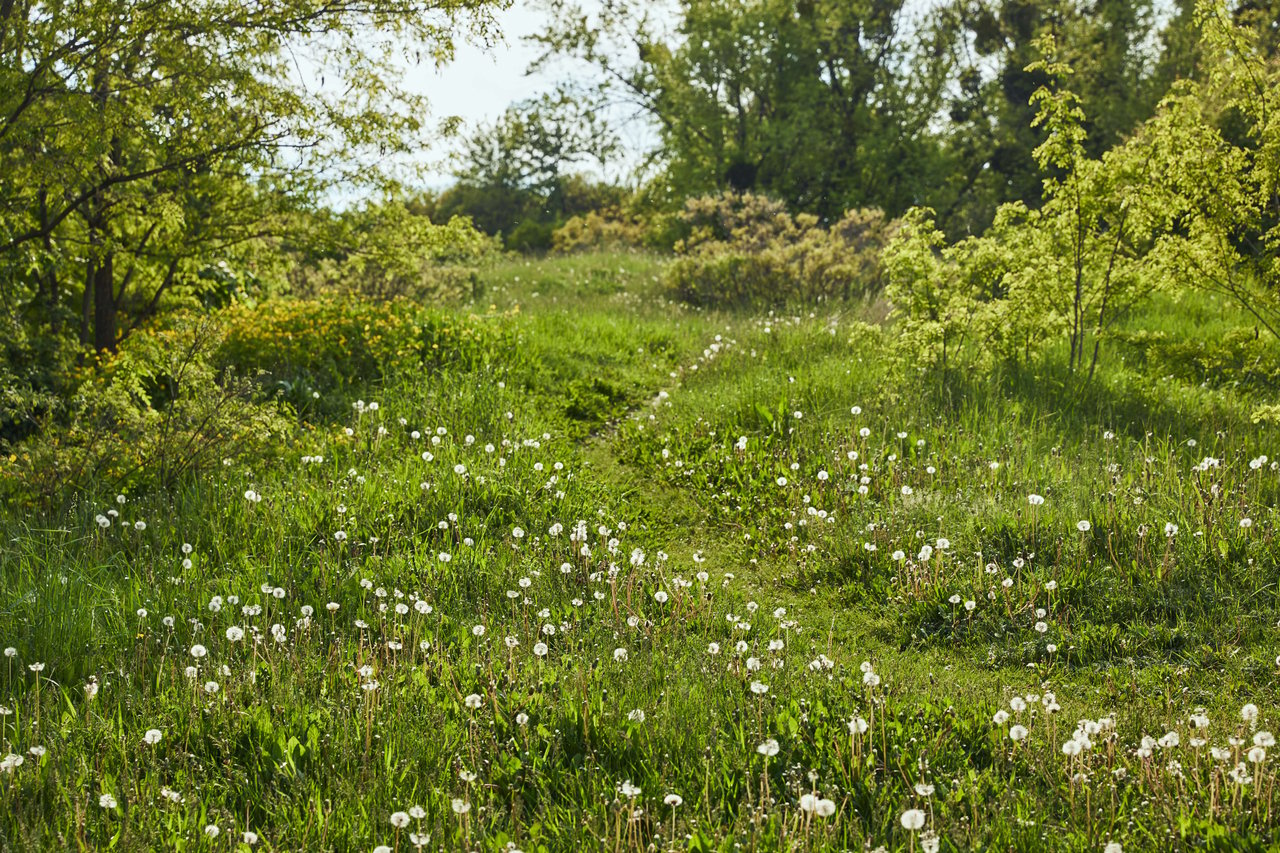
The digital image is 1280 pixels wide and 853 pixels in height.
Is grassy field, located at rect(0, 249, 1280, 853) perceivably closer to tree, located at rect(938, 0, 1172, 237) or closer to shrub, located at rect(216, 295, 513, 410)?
shrub, located at rect(216, 295, 513, 410)

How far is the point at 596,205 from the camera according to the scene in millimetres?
35656

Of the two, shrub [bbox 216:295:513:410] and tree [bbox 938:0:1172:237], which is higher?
tree [bbox 938:0:1172:237]

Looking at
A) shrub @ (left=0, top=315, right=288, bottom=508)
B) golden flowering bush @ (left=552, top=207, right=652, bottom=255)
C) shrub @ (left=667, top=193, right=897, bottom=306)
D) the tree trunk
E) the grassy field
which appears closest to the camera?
the grassy field

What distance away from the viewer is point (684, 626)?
483cm

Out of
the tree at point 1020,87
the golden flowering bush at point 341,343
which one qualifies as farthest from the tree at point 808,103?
the golden flowering bush at point 341,343

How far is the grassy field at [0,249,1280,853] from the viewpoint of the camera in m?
3.24

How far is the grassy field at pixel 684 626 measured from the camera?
324 centimetres

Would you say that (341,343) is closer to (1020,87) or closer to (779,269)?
(779,269)

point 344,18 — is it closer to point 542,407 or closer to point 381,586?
point 542,407

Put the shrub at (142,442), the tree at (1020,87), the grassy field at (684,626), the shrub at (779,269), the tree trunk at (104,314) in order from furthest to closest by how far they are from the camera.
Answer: the tree at (1020,87) → the shrub at (779,269) → the tree trunk at (104,314) → the shrub at (142,442) → the grassy field at (684,626)

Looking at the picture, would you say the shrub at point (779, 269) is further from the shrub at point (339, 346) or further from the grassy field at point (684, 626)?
the shrub at point (339, 346)

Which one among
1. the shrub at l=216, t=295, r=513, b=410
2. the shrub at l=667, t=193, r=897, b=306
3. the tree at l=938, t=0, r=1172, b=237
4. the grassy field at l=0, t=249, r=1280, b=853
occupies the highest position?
the tree at l=938, t=0, r=1172, b=237

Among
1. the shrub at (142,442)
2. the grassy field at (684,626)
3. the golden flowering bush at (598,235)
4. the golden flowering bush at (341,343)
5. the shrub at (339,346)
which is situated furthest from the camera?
the golden flowering bush at (598,235)

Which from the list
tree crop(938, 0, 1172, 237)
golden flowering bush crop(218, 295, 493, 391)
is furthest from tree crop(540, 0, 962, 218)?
golden flowering bush crop(218, 295, 493, 391)
